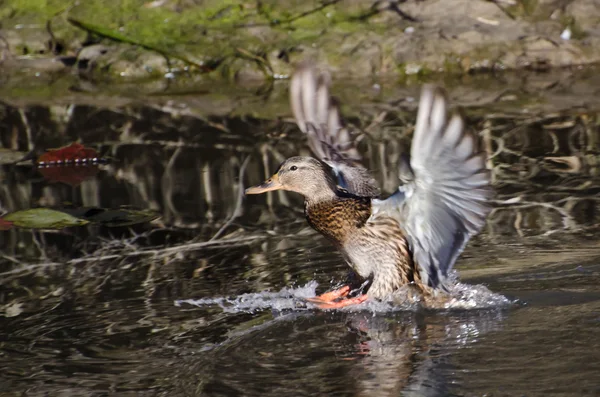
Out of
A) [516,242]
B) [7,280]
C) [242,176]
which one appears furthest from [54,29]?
[516,242]

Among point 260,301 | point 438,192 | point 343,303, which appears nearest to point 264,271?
point 260,301

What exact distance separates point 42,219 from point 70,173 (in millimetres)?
1397

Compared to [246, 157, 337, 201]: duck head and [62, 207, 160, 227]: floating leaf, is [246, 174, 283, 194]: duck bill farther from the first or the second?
[62, 207, 160, 227]: floating leaf

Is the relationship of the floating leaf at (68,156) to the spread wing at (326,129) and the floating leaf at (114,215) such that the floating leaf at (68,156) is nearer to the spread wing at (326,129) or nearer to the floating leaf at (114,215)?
the floating leaf at (114,215)

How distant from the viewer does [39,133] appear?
9055 millimetres

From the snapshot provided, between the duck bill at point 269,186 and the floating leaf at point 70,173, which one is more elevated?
the floating leaf at point 70,173

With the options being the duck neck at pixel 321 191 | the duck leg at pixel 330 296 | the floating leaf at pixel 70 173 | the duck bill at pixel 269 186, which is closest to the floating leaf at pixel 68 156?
the floating leaf at pixel 70 173

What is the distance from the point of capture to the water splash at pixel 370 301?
521 centimetres

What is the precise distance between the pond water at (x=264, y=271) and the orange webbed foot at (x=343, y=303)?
1.6 inches

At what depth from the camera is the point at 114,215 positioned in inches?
265

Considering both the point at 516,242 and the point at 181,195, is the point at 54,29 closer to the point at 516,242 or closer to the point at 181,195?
the point at 181,195

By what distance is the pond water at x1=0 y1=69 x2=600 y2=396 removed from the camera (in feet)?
14.3

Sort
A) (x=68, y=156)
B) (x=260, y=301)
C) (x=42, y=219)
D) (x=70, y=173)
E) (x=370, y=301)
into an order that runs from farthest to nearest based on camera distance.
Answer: (x=68, y=156)
(x=70, y=173)
(x=42, y=219)
(x=370, y=301)
(x=260, y=301)

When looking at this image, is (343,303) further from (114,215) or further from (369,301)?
(114,215)
